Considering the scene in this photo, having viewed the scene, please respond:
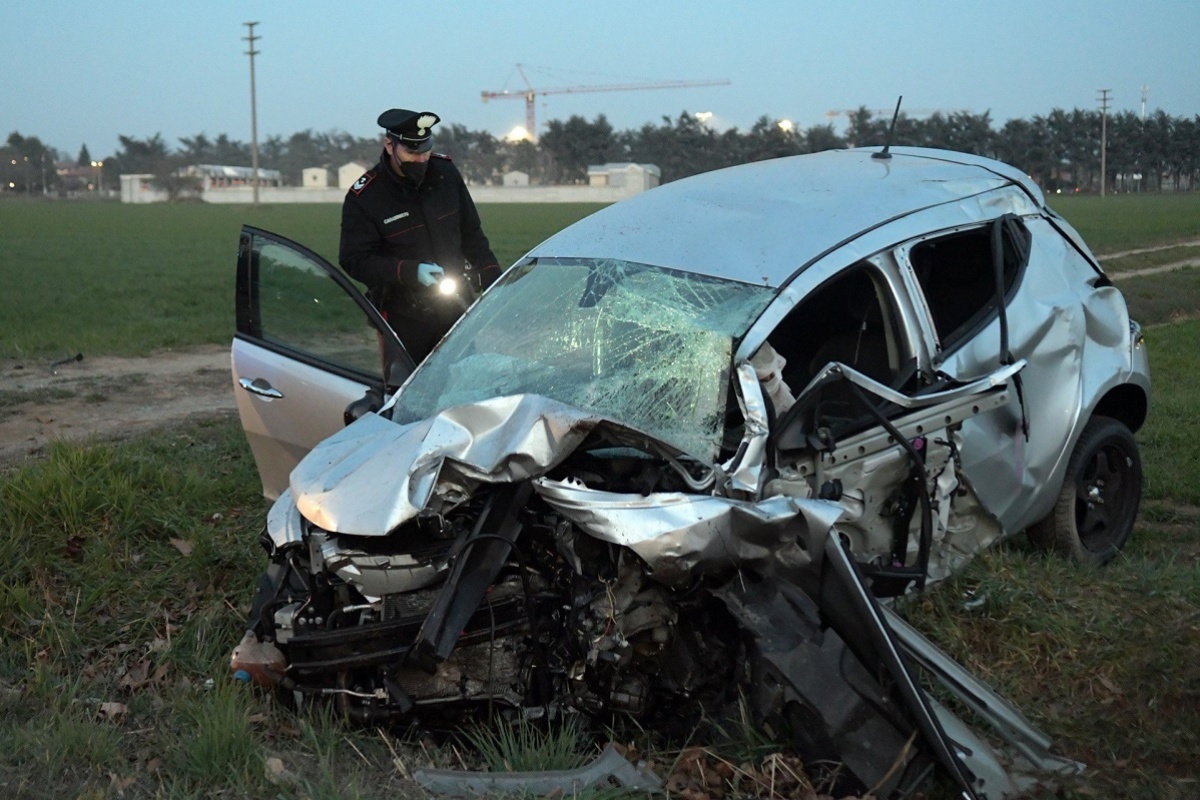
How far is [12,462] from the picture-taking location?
6.89 meters

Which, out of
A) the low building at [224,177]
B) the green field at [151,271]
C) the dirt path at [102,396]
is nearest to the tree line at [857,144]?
the low building at [224,177]

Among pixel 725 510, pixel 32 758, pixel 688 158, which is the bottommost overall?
pixel 32 758

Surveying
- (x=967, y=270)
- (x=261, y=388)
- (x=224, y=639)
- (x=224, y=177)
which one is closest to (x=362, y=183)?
(x=261, y=388)

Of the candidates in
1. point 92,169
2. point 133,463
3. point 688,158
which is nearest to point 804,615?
point 133,463

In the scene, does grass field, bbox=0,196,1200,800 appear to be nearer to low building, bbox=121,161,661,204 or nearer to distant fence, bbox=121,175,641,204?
low building, bbox=121,161,661,204

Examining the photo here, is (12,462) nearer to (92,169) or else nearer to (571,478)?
(571,478)

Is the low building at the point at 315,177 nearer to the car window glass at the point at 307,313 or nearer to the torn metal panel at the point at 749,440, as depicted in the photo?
the car window glass at the point at 307,313

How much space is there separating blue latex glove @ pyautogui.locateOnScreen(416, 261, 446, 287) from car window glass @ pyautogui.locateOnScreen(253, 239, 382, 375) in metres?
0.64

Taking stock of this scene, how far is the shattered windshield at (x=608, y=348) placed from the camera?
3.69m

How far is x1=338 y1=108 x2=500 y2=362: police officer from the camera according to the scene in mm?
5969

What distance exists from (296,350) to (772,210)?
217 cm

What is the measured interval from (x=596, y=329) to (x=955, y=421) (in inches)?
47.9

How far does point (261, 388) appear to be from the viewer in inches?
201

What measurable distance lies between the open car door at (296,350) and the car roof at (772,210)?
2.87 feet
